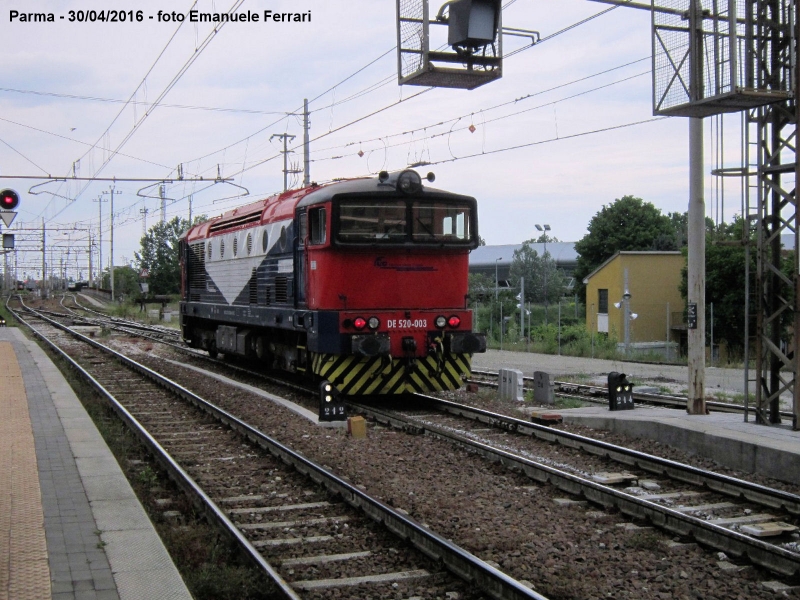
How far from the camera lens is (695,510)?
24.8ft

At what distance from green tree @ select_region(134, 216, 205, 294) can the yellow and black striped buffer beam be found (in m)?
49.5

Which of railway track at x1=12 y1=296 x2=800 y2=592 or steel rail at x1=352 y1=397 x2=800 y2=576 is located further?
railway track at x1=12 y1=296 x2=800 y2=592

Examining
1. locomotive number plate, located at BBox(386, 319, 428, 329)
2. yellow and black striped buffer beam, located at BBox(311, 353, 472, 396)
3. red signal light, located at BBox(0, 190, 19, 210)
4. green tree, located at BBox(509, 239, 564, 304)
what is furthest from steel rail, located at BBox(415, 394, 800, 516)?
green tree, located at BBox(509, 239, 564, 304)

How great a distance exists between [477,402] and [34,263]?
4636 inches

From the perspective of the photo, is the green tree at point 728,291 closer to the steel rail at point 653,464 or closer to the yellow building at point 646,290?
the yellow building at point 646,290

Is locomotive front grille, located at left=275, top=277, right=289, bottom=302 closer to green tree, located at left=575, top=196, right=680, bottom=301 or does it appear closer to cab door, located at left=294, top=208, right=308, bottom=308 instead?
cab door, located at left=294, top=208, right=308, bottom=308

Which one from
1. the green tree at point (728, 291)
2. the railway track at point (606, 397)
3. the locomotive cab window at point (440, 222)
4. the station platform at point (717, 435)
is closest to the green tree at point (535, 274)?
the green tree at point (728, 291)

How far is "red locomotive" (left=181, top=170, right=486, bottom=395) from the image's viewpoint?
1305cm

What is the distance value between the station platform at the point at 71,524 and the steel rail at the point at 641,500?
150 inches

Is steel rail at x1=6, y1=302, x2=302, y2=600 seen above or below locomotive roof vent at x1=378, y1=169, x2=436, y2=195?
below

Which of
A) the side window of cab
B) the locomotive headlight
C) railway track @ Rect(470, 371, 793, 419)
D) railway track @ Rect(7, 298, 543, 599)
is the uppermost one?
the locomotive headlight

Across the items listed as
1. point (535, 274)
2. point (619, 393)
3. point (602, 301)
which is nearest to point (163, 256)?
point (535, 274)

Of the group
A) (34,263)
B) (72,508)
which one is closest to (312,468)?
(72,508)

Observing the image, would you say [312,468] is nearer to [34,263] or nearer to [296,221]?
[296,221]
